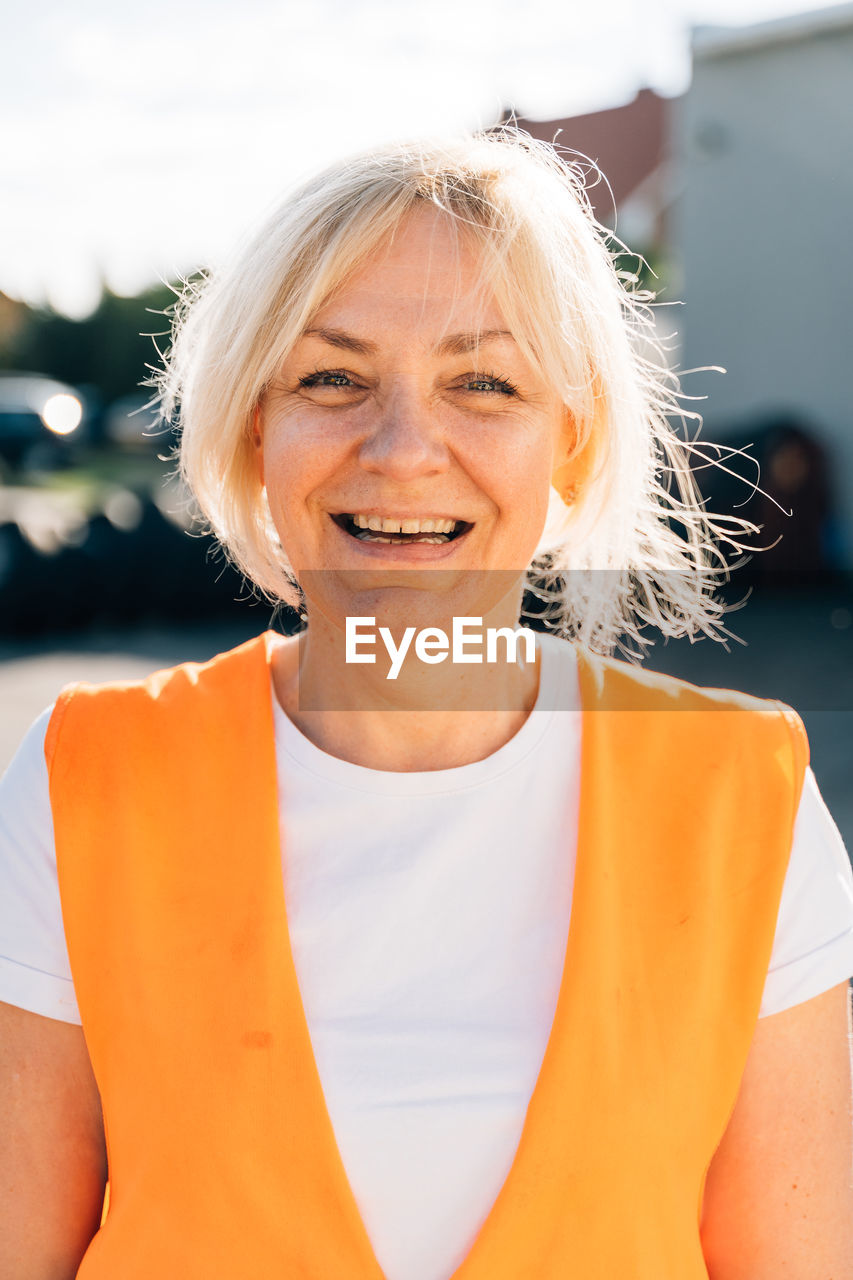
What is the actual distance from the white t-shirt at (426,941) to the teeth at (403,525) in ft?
0.92

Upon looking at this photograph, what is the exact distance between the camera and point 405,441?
139cm

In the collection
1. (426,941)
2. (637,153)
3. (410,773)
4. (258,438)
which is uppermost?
(637,153)

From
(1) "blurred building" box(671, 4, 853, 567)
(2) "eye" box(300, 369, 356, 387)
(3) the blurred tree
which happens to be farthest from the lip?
(3) the blurred tree

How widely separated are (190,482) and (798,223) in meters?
8.98

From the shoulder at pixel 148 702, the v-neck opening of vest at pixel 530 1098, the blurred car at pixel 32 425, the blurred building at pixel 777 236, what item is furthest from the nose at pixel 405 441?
the blurred car at pixel 32 425

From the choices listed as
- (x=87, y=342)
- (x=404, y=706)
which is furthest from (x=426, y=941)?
(x=87, y=342)

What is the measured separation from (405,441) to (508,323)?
197 mm

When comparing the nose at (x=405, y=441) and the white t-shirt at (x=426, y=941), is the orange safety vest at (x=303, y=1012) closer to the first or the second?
the white t-shirt at (x=426, y=941)

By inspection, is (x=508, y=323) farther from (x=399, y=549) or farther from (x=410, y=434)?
(x=399, y=549)

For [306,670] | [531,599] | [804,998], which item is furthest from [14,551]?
[804,998]

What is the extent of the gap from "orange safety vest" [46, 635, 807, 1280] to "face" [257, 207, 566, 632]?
0.27 metres

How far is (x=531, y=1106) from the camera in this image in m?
1.26

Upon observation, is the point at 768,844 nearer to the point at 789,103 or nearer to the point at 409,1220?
the point at 409,1220

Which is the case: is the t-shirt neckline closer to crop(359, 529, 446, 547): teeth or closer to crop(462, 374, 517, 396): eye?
crop(359, 529, 446, 547): teeth
